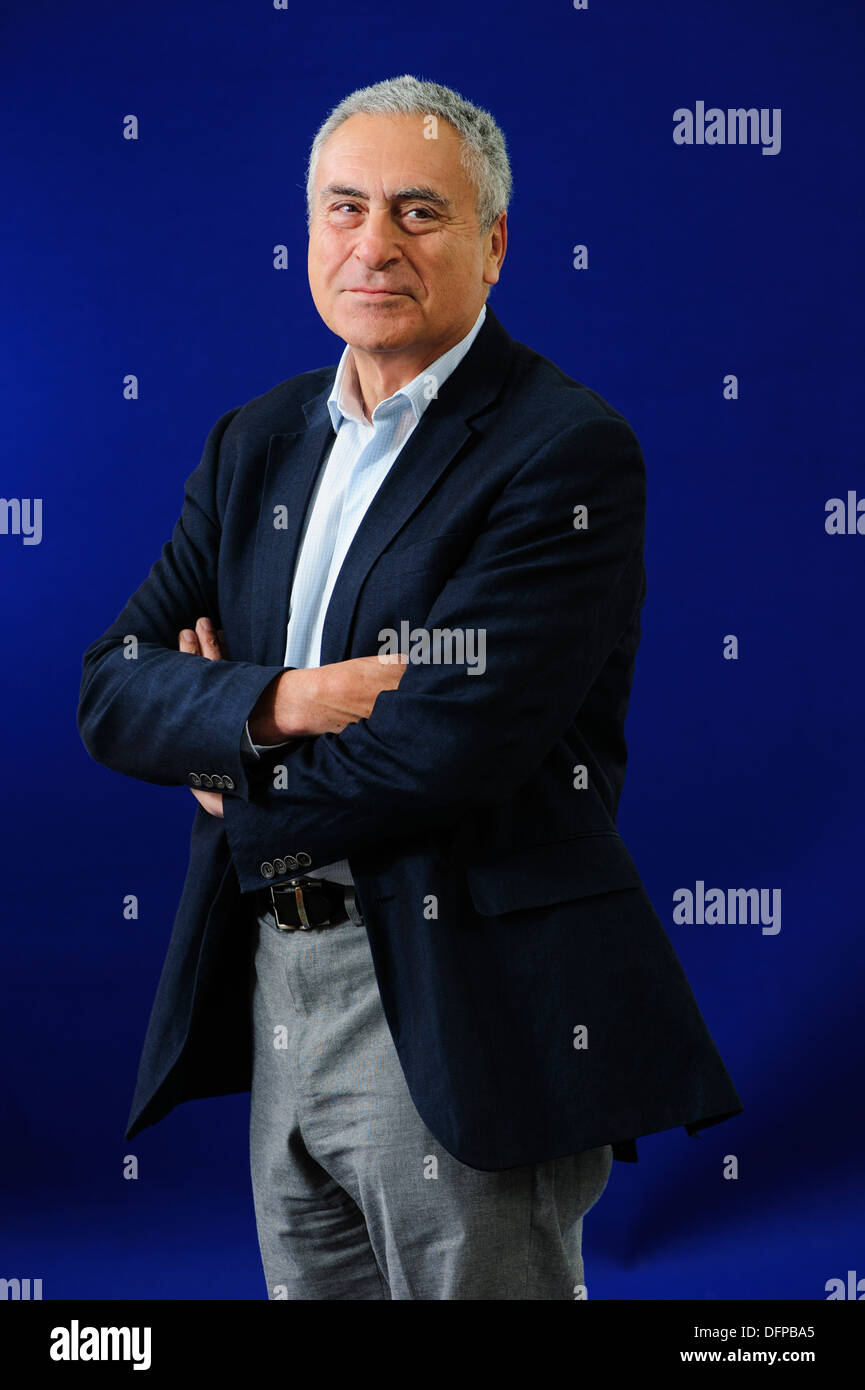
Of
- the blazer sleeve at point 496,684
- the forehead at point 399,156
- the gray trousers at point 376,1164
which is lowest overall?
the gray trousers at point 376,1164

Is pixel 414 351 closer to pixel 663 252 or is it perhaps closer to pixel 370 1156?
pixel 370 1156

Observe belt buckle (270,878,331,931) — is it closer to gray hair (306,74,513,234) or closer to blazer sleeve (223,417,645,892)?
blazer sleeve (223,417,645,892)

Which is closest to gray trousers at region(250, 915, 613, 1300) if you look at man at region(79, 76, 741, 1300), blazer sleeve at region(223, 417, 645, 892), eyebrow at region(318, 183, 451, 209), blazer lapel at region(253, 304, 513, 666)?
man at region(79, 76, 741, 1300)

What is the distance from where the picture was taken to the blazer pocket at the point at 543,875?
1933 millimetres

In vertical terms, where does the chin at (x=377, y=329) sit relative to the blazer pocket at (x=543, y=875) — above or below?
above

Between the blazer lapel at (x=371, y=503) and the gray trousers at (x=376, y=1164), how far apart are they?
0.38 meters

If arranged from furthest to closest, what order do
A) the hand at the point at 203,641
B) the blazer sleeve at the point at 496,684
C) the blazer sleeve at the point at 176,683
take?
the hand at the point at 203,641
the blazer sleeve at the point at 176,683
the blazer sleeve at the point at 496,684

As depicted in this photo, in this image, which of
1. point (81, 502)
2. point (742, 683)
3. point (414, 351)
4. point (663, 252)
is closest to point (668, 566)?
point (742, 683)

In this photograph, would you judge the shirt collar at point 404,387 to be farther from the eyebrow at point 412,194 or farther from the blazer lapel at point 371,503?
the eyebrow at point 412,194

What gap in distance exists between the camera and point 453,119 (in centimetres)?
203

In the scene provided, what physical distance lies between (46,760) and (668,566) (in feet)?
5.11

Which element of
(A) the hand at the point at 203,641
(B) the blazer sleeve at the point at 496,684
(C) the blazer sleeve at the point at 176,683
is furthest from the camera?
(A) the hand at the point at 203,641

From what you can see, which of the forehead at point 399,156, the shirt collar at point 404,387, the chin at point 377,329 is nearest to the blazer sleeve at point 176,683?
the shirt collar at point 404,387

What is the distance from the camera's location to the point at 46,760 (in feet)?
12.9
